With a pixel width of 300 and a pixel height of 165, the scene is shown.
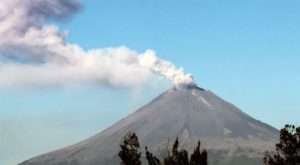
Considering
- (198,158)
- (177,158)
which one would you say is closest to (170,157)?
(177,158)

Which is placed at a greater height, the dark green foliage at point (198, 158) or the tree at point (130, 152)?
the tree at point (130, 152)

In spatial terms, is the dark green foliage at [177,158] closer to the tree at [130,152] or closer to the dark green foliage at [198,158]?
the dark green foliage at [198,158]

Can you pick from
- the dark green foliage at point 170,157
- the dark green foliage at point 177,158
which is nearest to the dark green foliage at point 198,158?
the dark green foliage at point 170,157

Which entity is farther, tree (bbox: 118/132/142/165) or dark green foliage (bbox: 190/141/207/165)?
tree (bbox: 118/132/142/165)

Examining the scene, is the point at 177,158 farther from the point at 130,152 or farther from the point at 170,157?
the point at 130,152

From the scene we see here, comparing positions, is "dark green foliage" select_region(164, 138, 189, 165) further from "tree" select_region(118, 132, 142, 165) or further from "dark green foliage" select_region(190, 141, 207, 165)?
"tree" select_region(118, 132, 142, 165)

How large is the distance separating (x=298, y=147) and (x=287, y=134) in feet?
5.45

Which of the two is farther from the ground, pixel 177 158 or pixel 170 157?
pixel 170 157

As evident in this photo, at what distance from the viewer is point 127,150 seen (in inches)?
2197

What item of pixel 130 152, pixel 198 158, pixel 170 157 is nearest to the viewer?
pixel 198 158

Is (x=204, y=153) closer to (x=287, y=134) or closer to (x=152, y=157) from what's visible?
(x=152, y=157)

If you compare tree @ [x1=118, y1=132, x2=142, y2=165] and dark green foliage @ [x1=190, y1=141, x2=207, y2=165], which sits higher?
tree @ [x1=118, y1=132, x2=142, y2=165]

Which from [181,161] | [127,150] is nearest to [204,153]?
[181,161]

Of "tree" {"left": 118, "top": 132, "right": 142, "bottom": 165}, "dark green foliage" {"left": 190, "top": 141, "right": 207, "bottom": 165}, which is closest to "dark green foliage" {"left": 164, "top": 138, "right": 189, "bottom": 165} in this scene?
"dark green foliage" {"left": 190, "top": 141, "right": 207, "bottom": 165}
